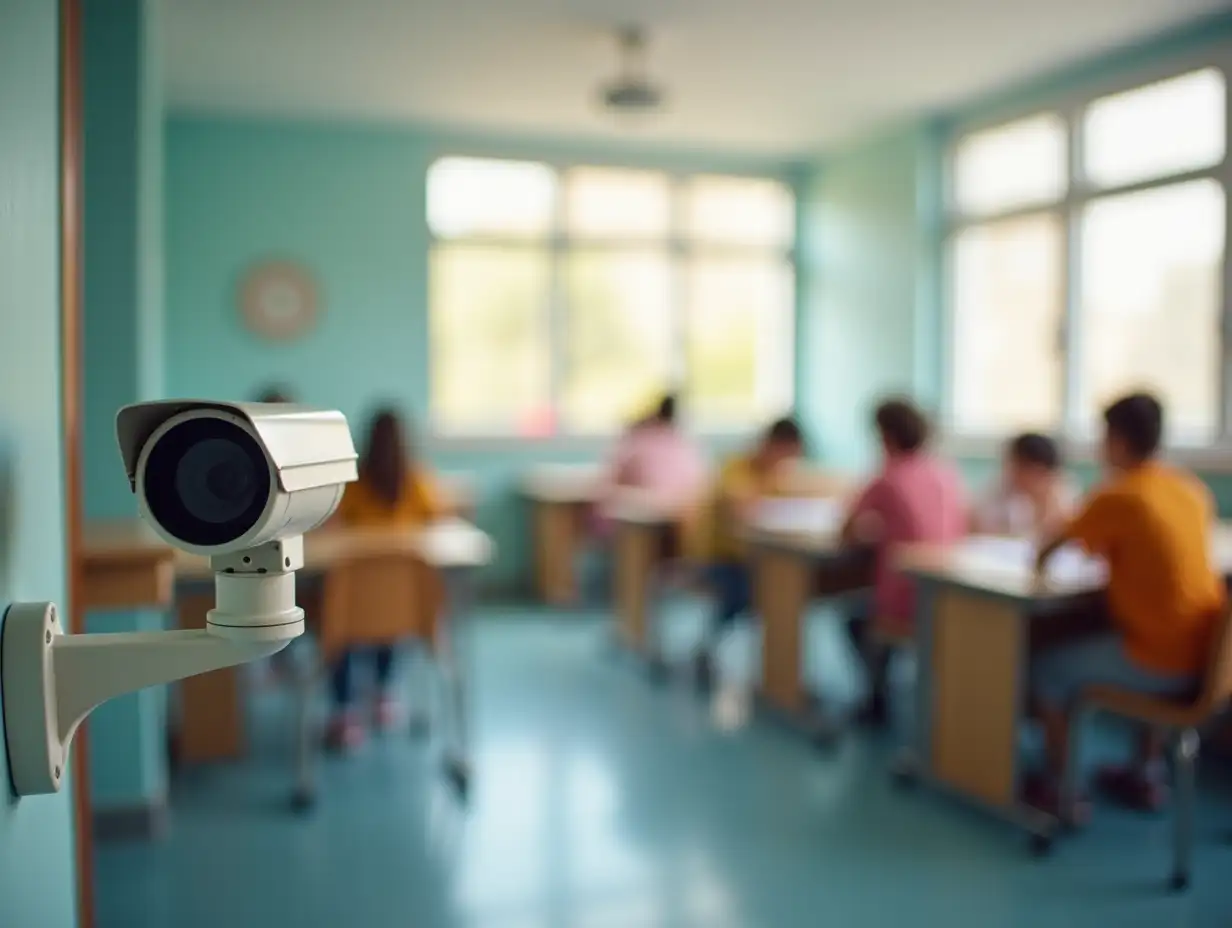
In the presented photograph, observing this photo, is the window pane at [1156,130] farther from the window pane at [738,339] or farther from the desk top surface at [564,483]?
the desk top surface at [564,483]

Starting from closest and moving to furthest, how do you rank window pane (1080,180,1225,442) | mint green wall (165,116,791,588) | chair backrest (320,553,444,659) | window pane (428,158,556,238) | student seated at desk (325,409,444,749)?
1. chair backrest (320,553,444,659)
2. student seated at desk (325,409,444,749)
3. window pane (1080,180,1225,442)
4. mint green wall (165,116,791,588)
5. window pane (428,158,556,238)

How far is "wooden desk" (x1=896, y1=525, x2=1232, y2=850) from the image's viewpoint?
3.06m

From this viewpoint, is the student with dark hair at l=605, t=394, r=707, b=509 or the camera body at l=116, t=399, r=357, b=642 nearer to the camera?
the camera body at l=116, t=399, r=357, b=642

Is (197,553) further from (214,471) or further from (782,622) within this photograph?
(782,622)

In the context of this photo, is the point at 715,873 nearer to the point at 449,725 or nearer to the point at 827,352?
the point at 449,725

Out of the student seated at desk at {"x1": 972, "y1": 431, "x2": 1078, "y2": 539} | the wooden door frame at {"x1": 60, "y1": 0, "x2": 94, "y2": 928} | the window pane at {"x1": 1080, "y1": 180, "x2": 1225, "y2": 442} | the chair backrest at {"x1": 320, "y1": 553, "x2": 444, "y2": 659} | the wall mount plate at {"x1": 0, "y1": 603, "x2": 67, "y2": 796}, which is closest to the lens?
the wall mount plate at {"x1": 0, "y1": 603, "x2": 67, "y2": 796}

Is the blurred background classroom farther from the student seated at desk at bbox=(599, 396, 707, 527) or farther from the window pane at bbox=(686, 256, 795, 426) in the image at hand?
the student seated at desk at bbox=(599, 396, 707, 527)

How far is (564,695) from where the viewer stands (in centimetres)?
459

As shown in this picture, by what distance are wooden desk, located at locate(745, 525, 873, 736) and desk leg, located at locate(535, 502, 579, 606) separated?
7.34ft

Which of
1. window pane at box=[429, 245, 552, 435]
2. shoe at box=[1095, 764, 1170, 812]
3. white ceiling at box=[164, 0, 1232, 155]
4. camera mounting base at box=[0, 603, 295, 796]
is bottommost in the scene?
shoe at box=[1095, 764, 1170, 812]

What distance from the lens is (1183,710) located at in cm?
276

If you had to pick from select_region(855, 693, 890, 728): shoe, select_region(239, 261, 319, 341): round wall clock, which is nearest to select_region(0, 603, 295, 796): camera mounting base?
select_region(855, 693, 890, 728): shoe

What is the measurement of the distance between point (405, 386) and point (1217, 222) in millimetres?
4584

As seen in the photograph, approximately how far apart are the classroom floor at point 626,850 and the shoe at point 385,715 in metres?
0.11
